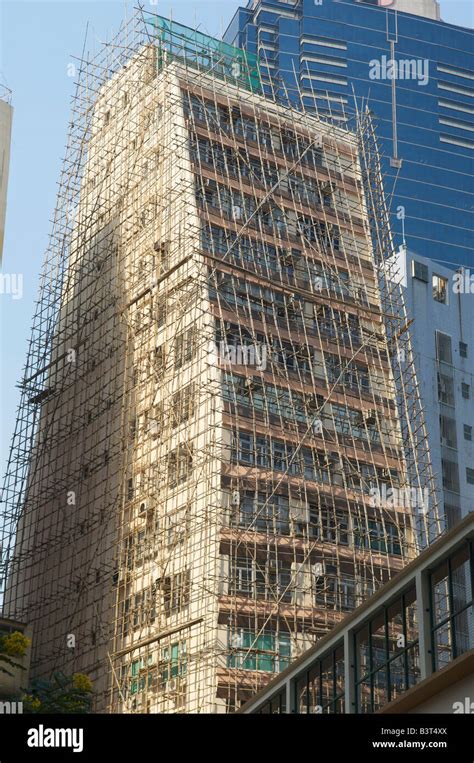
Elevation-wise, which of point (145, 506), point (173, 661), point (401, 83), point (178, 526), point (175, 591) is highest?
point (401, 83)

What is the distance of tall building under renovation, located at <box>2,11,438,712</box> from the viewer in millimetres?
38250

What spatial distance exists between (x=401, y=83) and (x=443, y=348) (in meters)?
34.4

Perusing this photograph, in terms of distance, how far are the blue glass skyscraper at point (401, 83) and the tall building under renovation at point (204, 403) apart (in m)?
29.5

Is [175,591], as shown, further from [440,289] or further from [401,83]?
[401,83]

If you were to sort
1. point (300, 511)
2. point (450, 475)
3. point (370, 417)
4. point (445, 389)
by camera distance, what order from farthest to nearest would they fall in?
point (445, 389) < point (450, 475) < point (370, 417) < point (300, 511)

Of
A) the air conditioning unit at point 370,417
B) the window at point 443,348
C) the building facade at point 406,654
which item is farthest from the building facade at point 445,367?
the building facade at point 406,654


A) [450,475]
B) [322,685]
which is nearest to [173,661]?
[322,685]

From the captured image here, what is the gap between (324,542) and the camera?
39.9m

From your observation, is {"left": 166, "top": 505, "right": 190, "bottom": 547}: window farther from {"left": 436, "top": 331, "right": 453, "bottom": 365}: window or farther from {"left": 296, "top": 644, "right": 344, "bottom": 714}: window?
{"left": 436, "top": 331, "right": 453, "bottom": 365}: window

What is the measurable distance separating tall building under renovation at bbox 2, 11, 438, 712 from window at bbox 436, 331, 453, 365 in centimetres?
696

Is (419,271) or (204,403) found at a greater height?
(419,271)

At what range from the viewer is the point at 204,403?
132 ft

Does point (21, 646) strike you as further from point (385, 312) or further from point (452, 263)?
point (452, 263)

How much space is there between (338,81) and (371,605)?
70275mm
